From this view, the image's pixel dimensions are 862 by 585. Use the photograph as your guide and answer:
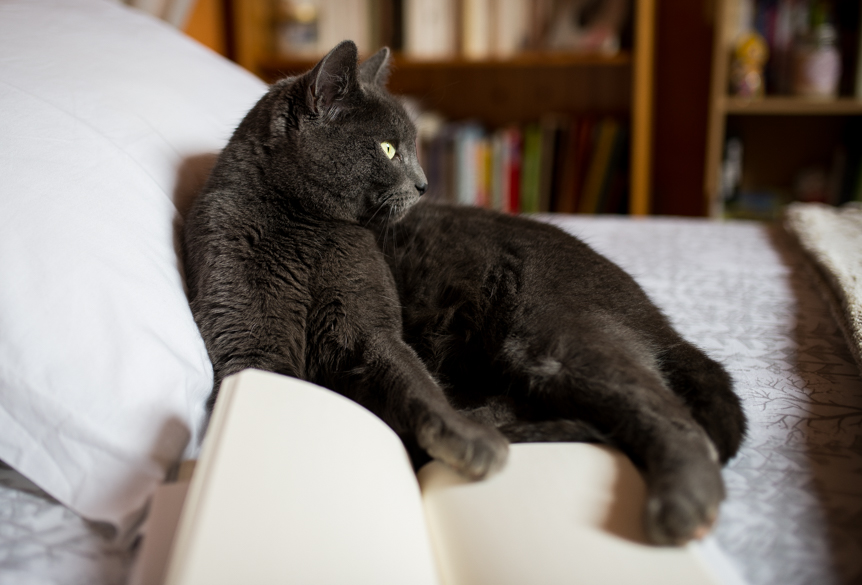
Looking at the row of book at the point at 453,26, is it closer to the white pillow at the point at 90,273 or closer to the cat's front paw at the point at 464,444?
the white pillow at the point at 90,273

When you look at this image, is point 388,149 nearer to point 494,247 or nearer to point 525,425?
point 494,247

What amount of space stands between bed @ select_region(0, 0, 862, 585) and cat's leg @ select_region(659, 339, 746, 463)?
0.03 m

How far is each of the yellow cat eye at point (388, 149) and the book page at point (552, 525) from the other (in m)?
0.53

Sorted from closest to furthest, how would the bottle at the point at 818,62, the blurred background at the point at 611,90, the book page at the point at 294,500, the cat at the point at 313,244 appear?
the book page at the point at 294,500
the cat at the point at 313,244
the bottle at the point at 818,62
the blurred background at the point at 611,90

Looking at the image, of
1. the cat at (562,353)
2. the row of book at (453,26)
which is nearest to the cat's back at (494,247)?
the cat at (562,353)

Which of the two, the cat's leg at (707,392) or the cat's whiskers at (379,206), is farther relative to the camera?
the cat's whiskers at (379,206)

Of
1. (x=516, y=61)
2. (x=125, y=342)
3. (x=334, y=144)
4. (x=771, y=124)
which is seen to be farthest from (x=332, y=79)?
(x=771, y=124)

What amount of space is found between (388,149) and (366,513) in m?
0.62

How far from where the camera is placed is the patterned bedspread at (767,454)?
0.58 meters

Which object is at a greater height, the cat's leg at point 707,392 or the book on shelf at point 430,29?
the book on shelf at point 430,29

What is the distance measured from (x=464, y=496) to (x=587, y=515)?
128mm

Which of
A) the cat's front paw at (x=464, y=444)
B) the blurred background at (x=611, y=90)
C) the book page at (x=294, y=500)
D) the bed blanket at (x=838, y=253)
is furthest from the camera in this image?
the blurred background at (x=611, y=90)

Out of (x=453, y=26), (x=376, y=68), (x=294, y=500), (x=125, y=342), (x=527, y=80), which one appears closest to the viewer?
(x=294, y=500)

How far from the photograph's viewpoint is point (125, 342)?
709 mm
